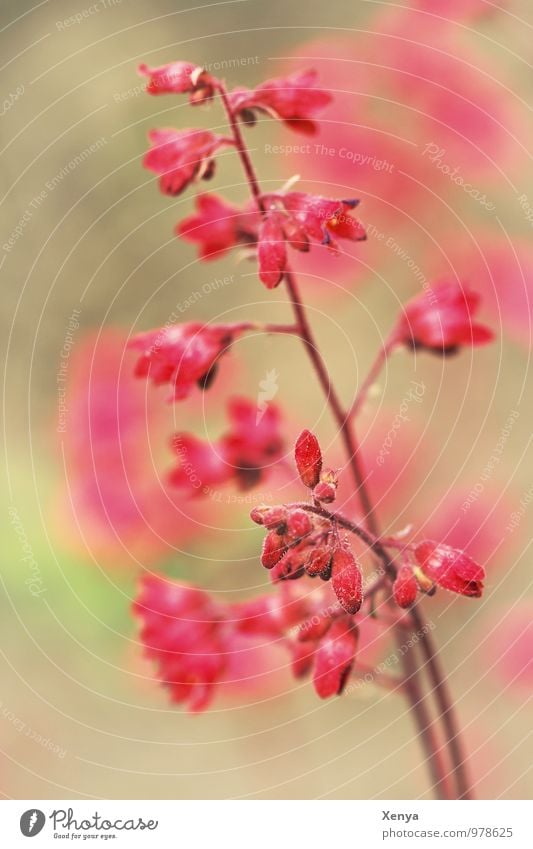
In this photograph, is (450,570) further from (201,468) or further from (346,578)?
(201,468)

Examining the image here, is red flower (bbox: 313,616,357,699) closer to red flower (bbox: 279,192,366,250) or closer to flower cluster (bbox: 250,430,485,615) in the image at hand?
flower cluster (bbox: 250,430,485,615)

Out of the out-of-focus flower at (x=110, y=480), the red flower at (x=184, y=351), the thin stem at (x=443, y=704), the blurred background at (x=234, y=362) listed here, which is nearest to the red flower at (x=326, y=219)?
the red flower at (x=184, y=351)

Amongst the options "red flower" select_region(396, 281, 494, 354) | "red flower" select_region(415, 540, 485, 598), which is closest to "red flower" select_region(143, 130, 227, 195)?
"red flower" select_region(396, 281, 494, 354)

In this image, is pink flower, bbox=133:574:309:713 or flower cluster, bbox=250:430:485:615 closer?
flower cluster, bbox=250:430:485:615

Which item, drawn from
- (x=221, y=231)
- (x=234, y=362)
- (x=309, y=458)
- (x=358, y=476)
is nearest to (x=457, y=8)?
(x=234, y=362)

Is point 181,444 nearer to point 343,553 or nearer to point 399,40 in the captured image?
point 343,553
